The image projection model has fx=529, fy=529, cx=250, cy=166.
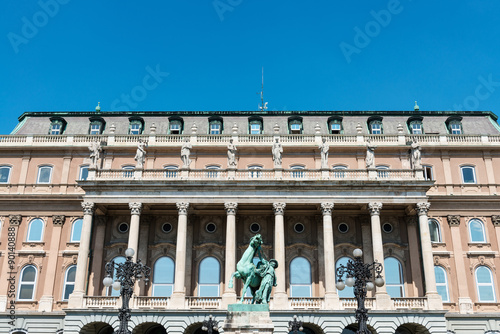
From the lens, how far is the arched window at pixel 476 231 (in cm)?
4184

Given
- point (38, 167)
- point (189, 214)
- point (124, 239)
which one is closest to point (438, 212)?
point (189, 214)

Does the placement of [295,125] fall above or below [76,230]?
above

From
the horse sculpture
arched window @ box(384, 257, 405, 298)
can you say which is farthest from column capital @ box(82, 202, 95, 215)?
arched window @ box(384, 257, 405, 298)

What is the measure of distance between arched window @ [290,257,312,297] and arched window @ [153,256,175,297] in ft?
30.3

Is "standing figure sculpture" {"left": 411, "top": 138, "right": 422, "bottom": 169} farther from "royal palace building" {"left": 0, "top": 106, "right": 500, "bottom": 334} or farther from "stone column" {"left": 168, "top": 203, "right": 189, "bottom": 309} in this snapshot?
"stone column" {"left": 168, "top": 203, "right": 189, "bottom": 309}

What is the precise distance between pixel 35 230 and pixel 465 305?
1336 inches

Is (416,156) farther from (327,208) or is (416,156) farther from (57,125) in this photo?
(57,125)

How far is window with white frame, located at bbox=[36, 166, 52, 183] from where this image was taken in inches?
1743

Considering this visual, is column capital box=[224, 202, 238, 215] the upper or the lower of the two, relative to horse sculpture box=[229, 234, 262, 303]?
upper

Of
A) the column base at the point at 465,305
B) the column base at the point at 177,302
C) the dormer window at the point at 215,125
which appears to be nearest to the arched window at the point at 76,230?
the column base at the point at 177,302

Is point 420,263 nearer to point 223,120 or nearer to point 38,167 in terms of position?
point 223,120

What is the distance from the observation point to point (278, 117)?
48.3 metres

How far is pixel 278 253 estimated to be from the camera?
123ft

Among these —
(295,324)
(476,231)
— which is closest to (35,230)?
(295,324)
